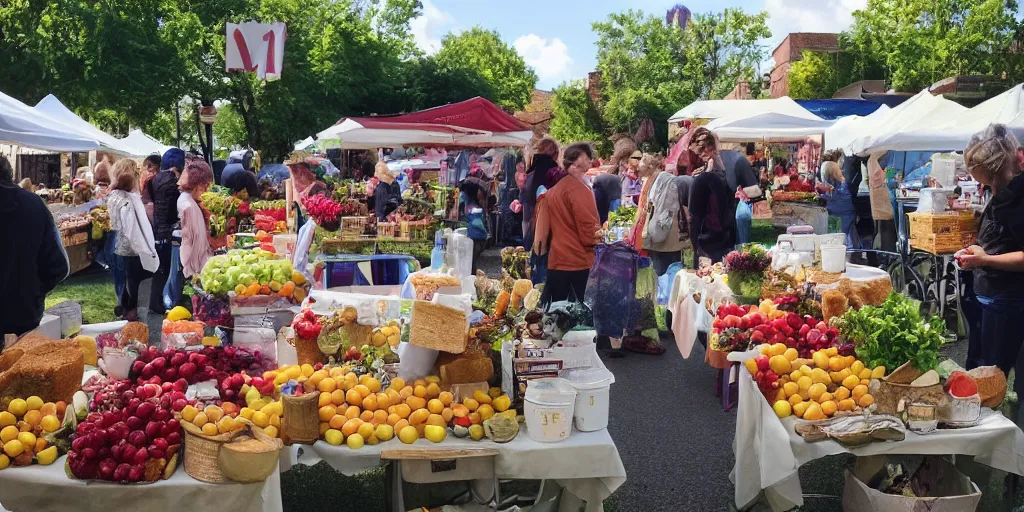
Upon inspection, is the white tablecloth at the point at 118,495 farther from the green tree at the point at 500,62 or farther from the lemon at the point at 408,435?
the green tree at the point at 500,62

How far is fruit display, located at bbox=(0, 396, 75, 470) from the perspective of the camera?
3.10m

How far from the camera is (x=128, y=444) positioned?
3023 millimetres

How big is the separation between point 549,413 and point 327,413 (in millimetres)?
886

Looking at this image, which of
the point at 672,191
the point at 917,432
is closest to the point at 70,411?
A: the point at 917,432

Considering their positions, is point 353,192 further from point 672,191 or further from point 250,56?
point 672,191

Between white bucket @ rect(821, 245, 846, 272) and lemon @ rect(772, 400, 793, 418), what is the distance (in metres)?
1.94

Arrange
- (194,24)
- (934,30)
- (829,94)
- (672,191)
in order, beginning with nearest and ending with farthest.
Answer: (672,191), (194,24), (934,30), (829,94)

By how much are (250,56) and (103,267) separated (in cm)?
392

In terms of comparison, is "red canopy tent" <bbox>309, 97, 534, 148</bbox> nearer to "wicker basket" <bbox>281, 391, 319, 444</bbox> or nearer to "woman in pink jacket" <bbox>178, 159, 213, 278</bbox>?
"woman in pink jacket" <bbox>178, 159, 213, 278</bbox>

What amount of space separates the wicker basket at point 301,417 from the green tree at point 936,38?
36.8m

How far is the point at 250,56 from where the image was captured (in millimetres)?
12508

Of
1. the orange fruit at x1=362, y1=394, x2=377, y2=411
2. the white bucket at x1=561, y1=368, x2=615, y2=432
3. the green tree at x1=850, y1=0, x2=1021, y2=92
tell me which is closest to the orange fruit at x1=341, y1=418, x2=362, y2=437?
the orange fruit at x1=362, y1=394, x2=377, y2=411

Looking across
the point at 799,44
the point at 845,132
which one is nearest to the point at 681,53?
the point at 799,44

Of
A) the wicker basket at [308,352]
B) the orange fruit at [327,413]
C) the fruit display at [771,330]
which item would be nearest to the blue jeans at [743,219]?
the fruit display at [771,330]
